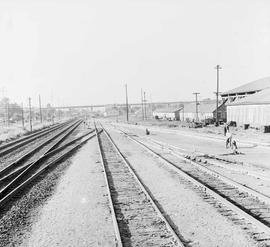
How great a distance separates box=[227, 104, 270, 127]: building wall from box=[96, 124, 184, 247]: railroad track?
28.5m

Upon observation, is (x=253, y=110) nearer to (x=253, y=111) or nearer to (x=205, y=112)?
(x=253, y=111)

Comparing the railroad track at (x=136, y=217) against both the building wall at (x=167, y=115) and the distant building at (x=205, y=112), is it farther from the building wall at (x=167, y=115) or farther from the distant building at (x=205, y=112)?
the building wall at (x=167, y=115)

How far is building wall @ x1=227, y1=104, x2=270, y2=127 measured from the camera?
127 ft

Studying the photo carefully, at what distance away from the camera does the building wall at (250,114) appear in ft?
127

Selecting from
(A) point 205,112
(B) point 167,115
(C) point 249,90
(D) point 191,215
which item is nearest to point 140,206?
(D) point 191,215

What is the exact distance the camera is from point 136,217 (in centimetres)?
893

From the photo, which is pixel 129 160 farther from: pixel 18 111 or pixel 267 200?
pixel 18 111

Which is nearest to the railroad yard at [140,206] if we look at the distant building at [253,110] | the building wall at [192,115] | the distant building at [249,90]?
the distant building at [253,110]

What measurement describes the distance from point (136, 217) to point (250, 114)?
36759mm

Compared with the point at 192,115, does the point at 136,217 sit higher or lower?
lower

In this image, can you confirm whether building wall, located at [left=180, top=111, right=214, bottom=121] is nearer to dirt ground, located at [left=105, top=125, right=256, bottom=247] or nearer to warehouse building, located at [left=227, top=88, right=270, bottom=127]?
warehouse building, located at [left=227, top=88, right=270, bottom=127]

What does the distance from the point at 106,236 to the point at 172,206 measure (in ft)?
9.53

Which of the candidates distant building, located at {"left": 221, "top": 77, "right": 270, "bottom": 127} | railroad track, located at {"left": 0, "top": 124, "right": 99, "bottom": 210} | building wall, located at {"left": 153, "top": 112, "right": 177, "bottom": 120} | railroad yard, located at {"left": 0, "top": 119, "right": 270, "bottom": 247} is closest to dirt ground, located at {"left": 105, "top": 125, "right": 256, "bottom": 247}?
railroad yard, located at {"left": 0, "top": 119, "right": 270, "bottom": 247}

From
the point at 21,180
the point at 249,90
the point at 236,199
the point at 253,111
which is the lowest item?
the point at 21,180
